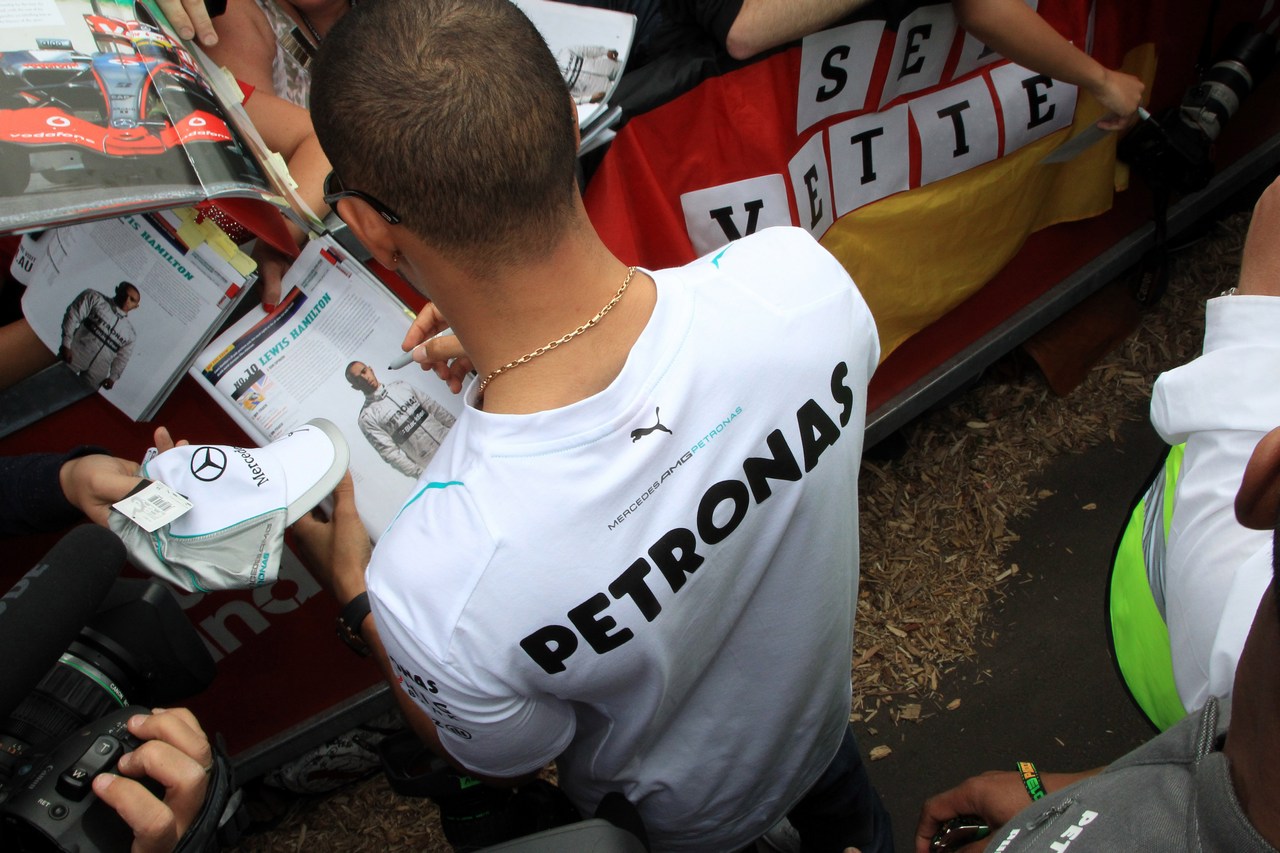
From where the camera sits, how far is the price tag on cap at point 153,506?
4.48 feet

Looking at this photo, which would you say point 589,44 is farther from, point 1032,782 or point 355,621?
point 1032,782

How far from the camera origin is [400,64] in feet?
3.32

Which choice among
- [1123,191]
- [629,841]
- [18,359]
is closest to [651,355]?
[629,841]

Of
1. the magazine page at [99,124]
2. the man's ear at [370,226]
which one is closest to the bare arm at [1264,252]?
the man's ear at [370,226]

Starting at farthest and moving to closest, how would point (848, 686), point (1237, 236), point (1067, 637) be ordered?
point (1237, 236) < point (1067, 637) < point (848, 686)

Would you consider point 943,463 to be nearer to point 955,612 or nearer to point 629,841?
point 955,612

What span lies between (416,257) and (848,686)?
1.08 m

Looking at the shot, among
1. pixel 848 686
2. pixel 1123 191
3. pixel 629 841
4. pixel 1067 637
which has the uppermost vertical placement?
pixel 629 841

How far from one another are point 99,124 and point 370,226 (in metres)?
0.62

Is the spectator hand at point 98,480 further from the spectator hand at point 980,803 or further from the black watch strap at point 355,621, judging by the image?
the spectator hand at point 980,803

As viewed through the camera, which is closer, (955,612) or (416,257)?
(416,257)

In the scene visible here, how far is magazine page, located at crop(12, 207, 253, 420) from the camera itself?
1.60 m

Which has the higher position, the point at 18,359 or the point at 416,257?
the point at 18,359

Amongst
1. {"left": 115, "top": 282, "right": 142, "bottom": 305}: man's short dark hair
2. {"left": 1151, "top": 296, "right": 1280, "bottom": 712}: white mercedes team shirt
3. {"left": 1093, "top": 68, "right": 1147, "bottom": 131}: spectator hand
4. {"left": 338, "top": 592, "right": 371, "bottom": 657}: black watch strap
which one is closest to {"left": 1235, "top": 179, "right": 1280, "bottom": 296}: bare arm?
{"left": 1151, "top": 296, "right": 1280, "bottom": 712}: white mercedes team shirt
